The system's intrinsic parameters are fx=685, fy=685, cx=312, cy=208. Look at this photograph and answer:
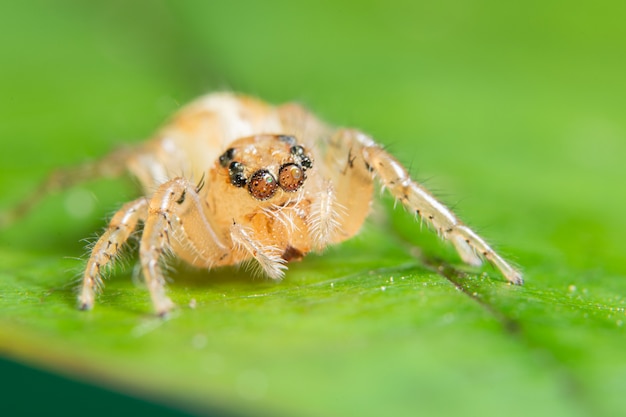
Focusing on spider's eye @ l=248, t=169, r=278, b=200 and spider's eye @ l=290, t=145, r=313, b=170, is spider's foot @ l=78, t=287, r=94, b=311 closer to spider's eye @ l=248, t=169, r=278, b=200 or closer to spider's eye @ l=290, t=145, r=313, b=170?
spider's eye @ l=248, t=169, r=278, b=200

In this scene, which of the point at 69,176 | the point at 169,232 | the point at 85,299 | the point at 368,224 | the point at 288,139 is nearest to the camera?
the point at 85,299

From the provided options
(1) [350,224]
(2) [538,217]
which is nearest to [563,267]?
(2) [538,217]

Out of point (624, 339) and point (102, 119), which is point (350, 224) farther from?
point (102, 119)

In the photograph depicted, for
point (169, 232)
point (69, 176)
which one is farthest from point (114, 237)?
point (69, 176)

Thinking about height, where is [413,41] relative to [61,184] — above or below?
above

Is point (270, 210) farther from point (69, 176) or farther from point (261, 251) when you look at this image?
point (69, 176)
